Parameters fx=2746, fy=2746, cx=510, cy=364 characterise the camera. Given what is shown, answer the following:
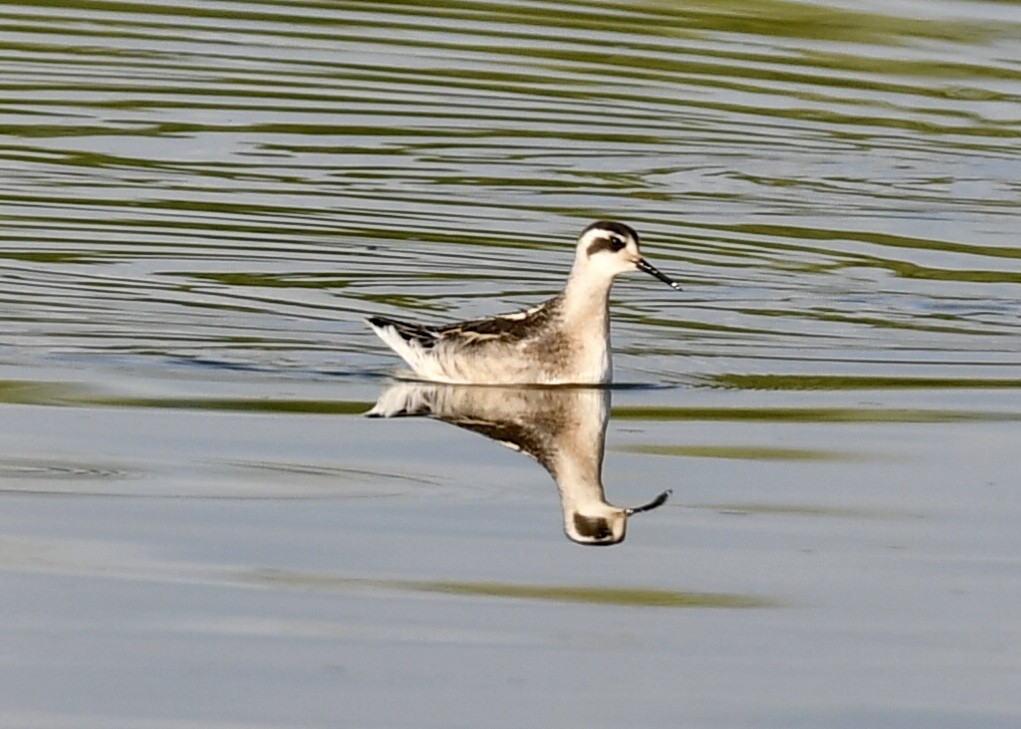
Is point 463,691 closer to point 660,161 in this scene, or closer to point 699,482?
point 699,482

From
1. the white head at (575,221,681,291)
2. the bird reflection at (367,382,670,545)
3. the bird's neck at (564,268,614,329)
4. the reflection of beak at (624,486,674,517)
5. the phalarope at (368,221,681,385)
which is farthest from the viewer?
the white head at (575,221,681,291)

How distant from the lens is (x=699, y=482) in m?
11.3

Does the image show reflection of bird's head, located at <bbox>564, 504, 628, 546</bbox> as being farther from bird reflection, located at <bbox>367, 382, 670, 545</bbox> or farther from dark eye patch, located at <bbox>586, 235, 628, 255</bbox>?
dark eye patch, located at <bbox>586, 235, 628, 255</bbox>

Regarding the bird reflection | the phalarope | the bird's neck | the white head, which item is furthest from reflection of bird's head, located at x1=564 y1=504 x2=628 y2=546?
the white head

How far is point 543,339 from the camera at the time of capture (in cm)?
1379

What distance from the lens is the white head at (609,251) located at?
13.9m

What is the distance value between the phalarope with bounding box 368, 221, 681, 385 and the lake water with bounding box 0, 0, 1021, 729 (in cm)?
31

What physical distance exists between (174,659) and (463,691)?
3.10 feet

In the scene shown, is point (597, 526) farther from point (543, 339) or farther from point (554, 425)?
point (543, 339)

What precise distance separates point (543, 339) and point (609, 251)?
59 centimetres

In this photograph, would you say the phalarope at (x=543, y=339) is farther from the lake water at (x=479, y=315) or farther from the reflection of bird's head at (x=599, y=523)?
the reflection of bird's head at (x=599, y=523)

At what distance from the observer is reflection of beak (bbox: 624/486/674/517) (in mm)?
10828

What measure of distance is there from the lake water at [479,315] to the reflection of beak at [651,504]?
0.21 ft

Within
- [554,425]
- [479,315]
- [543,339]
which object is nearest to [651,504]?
[554,425]
